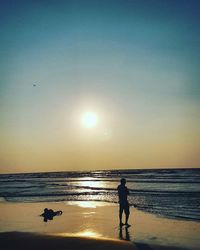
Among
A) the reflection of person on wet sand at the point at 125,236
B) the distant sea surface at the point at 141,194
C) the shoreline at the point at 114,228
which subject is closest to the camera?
the shoreline at the point at 114,228

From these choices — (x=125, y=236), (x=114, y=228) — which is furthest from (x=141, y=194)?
(x=125, y=236)

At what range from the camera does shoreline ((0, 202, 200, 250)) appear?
491 inches

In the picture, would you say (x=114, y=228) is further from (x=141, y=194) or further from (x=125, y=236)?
(x=141, y=194)

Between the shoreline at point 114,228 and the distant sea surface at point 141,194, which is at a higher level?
the distant sea surface at point 141,194

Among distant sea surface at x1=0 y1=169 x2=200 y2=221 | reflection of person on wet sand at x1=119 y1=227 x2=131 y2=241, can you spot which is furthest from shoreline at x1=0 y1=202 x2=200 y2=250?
distant sea surface at x1=0 y1=169 x2=200 y2=221

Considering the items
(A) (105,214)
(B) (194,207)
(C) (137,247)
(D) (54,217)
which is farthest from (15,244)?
(B) (194,207)

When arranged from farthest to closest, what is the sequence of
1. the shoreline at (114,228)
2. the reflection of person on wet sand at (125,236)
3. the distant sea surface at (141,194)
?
the distant sea surface at (141,194) → the reflection of person on wet sand at (125,236) → the shoreline at (114,228)

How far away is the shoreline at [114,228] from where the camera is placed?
12.5m

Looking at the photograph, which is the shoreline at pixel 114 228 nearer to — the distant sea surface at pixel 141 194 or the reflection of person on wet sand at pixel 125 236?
the reflection of person on wet sand at pixel 125 236

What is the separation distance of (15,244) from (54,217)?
301 inches

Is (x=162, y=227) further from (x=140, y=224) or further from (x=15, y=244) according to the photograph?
(x=15, y=244)

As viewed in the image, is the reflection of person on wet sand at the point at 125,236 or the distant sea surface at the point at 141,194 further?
the distant sea surface at the point at 141,194

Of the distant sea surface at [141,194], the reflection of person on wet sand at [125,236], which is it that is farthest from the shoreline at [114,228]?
the distant sea surface at [141,194]

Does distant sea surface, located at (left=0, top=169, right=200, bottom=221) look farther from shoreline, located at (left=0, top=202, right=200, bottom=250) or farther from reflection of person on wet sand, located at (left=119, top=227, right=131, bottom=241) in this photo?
reflection of person on wet sand, located at (left=119, top=227, right=131, bottom=241)
